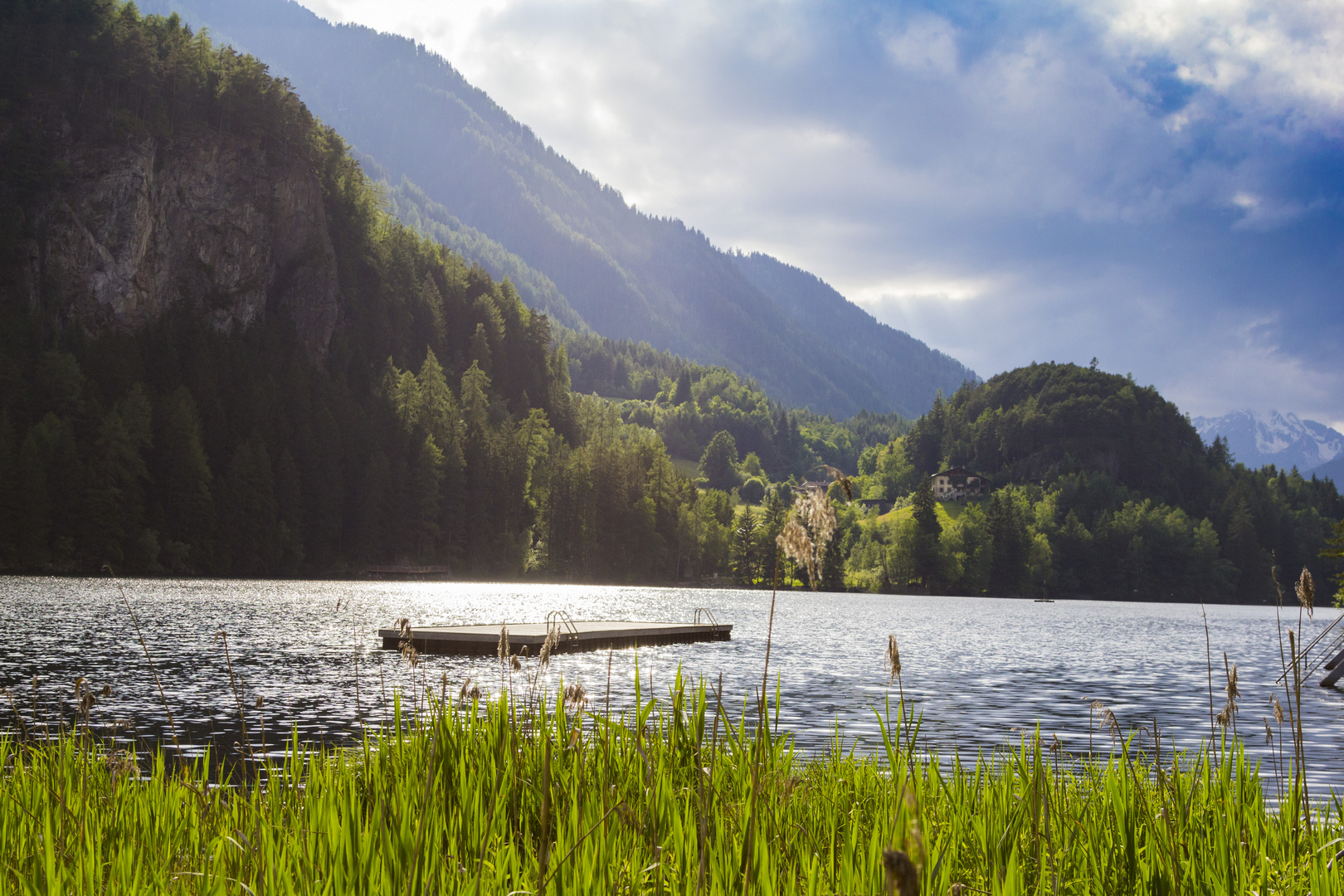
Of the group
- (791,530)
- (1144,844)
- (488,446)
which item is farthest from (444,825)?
(488,446)

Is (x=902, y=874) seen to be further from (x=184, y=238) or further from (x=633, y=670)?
(x=184, y=238)

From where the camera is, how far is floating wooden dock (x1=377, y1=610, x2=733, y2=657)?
105 feet

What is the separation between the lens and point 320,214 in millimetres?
138250

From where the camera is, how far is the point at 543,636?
3195 centimetres

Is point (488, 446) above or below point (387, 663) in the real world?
above

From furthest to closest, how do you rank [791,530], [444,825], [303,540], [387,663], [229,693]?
[303,540] < [387,663] < [229,693] < [444,825] < [791,530]

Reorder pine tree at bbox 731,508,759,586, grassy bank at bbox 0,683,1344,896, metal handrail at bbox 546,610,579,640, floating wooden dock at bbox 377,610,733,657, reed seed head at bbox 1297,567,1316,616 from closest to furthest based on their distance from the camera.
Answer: grassy bank at bbox 0,683,1344,896, reed seed head at bbox 1297,567,1316,616, metal handrail at bbox 546,610,579,640, floating wooden dock at bbox 377,610,733,657, pine tree at bbox 731,508,759,586

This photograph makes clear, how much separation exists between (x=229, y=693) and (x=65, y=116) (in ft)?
402

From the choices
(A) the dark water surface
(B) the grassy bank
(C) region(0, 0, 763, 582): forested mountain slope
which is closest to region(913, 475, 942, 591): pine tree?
(C) region(0, 0, 763, 582): forested mountain slope

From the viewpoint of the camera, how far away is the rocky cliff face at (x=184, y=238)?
107 m

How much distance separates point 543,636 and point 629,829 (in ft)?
91.3

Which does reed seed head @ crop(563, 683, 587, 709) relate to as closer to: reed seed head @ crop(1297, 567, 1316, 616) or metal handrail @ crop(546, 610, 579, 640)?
metal handrail @ crop(546, 610, 579, 640)

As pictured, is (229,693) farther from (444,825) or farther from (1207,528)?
(1207,528)

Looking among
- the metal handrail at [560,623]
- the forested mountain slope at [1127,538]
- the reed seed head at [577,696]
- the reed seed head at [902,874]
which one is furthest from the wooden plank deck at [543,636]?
the forested mountain slope at [1127,538]
